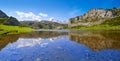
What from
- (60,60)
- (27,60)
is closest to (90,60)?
(60,60)

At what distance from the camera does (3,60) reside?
25.2m

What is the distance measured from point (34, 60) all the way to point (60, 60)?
3740mm

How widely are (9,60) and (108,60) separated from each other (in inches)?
559

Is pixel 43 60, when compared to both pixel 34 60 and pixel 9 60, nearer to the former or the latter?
pixel 34 60

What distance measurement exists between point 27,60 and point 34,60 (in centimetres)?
104

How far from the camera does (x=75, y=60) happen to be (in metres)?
24.4

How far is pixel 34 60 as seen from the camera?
80.7 ft

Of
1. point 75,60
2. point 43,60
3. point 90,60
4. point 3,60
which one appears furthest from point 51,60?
point 3,60

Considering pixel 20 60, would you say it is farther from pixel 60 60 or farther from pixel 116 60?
pixel 116 60

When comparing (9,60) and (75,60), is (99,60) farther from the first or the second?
(9,60)

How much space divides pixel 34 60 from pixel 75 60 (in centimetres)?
585

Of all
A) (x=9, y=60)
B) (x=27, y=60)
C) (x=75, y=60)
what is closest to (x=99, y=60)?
(x=75, y=60)

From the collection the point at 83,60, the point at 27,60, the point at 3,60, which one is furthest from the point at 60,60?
the point at 3,60

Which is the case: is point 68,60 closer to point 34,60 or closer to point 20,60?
point 34,60
